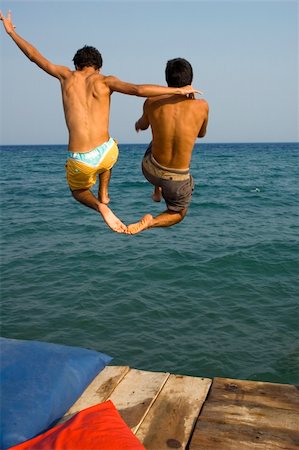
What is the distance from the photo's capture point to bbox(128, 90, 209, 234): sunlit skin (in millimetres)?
4340

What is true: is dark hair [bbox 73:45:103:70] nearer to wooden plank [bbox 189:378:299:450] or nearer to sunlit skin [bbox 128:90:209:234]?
sunlit skin [bbox 128:90:209:234]

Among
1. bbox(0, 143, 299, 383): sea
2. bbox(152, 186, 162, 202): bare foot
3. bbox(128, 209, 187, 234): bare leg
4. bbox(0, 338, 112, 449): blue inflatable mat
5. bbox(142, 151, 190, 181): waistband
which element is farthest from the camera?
bbox(0, 143, 299, 383): sea

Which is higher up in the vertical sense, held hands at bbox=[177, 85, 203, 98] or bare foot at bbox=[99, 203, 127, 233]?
held hands at bbox=[177, 85, 203, 98]

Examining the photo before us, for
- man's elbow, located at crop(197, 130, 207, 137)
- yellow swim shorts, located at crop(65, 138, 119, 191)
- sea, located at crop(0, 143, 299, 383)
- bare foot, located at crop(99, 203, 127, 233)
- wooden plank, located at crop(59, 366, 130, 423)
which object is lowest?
sea, located at crop(0, 143, 299, 383)

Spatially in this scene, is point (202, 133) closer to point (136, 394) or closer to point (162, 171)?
point (162, 171)

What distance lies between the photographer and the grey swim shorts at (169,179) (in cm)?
475

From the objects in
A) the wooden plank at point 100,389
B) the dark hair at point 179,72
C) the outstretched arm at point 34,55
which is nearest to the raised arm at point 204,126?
the dark hair at point 179,72

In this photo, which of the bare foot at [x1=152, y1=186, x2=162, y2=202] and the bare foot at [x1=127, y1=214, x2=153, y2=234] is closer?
the bare foot at [x1=127, y1=214, x2=153, y2=234]

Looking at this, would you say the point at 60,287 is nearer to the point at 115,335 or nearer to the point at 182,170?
the point at 115,335

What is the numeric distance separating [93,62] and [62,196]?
21763mm

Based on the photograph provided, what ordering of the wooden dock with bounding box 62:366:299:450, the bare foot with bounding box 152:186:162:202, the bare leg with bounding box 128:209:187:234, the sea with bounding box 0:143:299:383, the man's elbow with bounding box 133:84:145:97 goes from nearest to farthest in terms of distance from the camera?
1. the man's elbow with bounding box 133:84:145:97
2. the wooden dock with bounding box 62:366:299:450
3. the bare leg with bounding box 128:209:187:234
4. the bare foot with bounding box 152:186:162:202
5. the sea with bounding box 0:143:299:383

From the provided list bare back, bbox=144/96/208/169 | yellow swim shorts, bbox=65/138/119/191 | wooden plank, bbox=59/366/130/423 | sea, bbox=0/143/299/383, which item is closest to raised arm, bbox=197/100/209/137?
bare back, bbox=144/96/208/169

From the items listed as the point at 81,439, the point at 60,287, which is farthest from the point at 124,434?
the point at 60,287

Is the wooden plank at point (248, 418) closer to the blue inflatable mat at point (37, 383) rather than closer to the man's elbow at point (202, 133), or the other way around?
the blue inflatable mat at point (37, 383)
